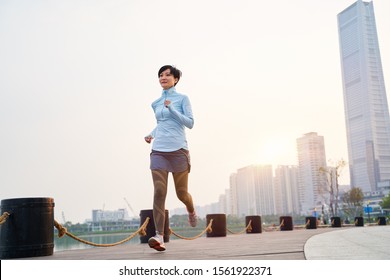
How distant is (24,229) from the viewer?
4.20m

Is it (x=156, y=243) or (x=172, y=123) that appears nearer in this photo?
(x=156, y=243)

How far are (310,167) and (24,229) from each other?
387 ft

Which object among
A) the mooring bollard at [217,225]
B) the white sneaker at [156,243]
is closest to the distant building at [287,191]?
the mooring bollard at [217,225]

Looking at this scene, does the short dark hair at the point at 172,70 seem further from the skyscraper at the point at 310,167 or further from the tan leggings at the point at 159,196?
the skyscraper at the point at 310,167

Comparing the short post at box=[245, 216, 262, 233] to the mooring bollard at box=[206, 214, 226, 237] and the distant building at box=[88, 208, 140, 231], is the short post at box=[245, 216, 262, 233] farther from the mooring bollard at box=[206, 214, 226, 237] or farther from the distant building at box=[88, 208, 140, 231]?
the distant building at box=[88, 208, 140, 231]

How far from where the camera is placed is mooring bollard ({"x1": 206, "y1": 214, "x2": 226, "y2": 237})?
9.25 metres

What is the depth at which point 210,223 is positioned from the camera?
30.5 ft

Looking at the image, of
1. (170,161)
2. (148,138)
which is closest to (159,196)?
(170,161)

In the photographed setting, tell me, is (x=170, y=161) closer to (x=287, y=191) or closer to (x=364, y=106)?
(x=364, y=106)

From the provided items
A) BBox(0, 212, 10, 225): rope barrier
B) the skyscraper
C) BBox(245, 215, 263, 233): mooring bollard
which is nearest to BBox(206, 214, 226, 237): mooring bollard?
BBox(245, 215, 263, 233): mooring bollard

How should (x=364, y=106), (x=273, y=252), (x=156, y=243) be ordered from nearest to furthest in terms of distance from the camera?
(x=273, y=252) < (x=156, y=243) < (x=364, y=106)

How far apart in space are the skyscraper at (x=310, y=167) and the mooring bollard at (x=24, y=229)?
7263 centimetres

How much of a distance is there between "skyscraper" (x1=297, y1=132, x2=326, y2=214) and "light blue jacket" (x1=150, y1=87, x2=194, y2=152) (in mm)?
72098
